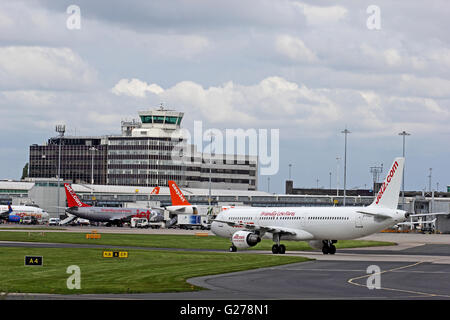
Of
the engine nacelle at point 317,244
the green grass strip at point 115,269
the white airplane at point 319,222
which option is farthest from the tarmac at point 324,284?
the engine nacelle at point 317,244

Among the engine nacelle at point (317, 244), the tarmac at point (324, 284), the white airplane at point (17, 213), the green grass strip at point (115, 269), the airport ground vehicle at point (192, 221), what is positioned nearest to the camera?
the tarmac at point (324, 284)

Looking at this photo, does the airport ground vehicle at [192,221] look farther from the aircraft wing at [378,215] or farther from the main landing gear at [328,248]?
the aircraft wing at [378,215]

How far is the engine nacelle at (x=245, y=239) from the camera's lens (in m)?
72.6

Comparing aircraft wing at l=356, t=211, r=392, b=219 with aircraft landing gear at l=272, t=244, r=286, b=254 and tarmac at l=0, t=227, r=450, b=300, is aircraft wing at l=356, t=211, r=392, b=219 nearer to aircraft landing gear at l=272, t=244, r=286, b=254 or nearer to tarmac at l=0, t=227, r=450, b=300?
aircraft landing gear at l=272, t=244, r=286, b=254

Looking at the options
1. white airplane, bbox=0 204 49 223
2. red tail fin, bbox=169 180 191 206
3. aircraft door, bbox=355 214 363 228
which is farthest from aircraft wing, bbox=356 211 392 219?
white airplane, bbox=0 204 49 223

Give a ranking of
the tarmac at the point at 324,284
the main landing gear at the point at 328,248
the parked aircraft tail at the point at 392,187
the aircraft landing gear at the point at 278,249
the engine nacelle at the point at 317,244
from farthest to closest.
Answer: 1. the engine nacelle at the point at 317,244
2. the main landing gear at the point at 328,248
3. the aircraft landing gear at the point at 278,249
4. the parked aircraft tail at the point at 392,187
5. the tarmac at the point at 324,284

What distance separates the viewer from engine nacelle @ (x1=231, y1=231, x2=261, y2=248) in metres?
72.6

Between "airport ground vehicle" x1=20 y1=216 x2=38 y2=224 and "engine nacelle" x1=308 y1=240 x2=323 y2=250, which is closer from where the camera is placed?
"engine nacelle" x1=308 y1=240 x2=323 y2=250

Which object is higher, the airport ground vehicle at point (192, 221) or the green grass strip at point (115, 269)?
the green grass strip at point (115, 269)

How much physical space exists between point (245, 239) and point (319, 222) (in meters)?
6.82
